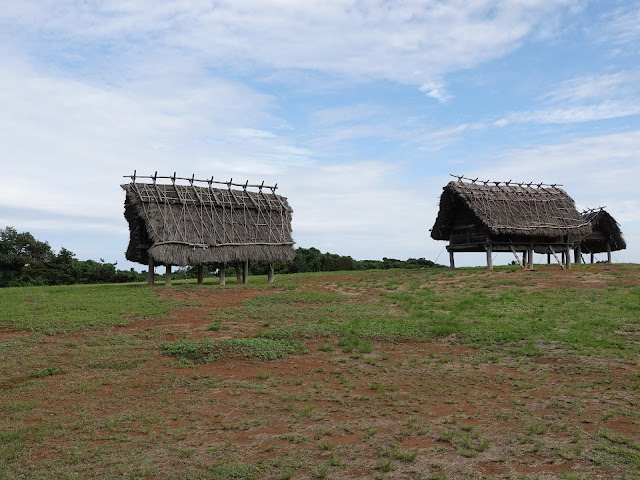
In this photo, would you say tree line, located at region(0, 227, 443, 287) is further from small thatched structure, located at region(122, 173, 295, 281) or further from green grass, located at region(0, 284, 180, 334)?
green grass, located at region(0, 284, 180, 334)

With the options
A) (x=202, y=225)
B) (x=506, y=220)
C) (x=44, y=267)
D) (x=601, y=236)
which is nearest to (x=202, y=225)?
(x=202, y=225)

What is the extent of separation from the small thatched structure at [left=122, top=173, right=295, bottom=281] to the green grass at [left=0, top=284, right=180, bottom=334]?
3.47 m

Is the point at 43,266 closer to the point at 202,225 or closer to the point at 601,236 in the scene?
the point at 202,225

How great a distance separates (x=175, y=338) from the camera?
13188 millimetres

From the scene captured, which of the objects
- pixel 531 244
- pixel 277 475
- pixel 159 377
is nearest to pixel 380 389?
pixel 277 475

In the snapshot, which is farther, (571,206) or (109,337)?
(571,206)

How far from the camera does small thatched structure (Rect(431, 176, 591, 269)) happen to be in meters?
26.3

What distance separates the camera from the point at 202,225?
24.1 metres

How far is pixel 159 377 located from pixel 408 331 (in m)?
6.16

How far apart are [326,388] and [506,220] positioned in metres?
19.7

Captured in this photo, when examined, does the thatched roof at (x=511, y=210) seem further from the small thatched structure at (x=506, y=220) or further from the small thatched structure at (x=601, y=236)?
the small thatched structure at (x=601, y=236)

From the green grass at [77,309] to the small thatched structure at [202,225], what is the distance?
A: 11.4ft

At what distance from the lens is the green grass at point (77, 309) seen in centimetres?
1405

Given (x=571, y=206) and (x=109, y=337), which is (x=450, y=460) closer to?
(x=109, y=337)
